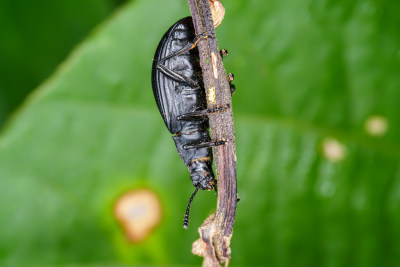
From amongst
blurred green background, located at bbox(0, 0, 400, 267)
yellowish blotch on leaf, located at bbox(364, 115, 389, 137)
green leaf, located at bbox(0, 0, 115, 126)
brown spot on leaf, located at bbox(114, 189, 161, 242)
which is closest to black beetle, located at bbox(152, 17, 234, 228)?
blurred green background, located at bbox(0, 0, 400, 267)

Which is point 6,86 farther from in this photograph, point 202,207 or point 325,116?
point 325,116

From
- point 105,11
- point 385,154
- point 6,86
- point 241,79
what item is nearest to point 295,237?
point 385,154

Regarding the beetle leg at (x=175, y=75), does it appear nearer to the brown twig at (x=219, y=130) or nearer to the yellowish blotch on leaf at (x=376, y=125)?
the brown twig at (x=219, y=130)

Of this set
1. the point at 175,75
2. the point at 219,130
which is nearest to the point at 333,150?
the point at 175,75

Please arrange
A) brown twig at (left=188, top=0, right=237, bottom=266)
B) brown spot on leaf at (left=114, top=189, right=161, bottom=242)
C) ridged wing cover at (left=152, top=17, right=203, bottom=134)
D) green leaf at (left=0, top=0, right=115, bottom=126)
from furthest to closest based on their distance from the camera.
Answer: green leaf at (left=0, top=0, right=115, bottom=126), brown spot on leaf at (left=114, top=189, right=161, bottom=242), ridged wing cover at (left=152, top=17, right=203, bottom=134), brown twig at (left=188, top=0, right=237, bottom=266)

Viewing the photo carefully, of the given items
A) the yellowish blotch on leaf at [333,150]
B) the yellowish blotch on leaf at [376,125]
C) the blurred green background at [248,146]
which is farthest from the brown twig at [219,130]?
the yellowish blotch on leaf at [376,125]

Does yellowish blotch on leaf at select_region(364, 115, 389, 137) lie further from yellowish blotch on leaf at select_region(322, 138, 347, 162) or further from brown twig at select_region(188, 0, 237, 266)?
brown twig at select_region(188, 0, 237, 266)

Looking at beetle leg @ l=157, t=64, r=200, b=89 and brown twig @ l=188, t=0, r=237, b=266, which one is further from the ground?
beetle leg @ l=157, t=64, r=200, b=89
